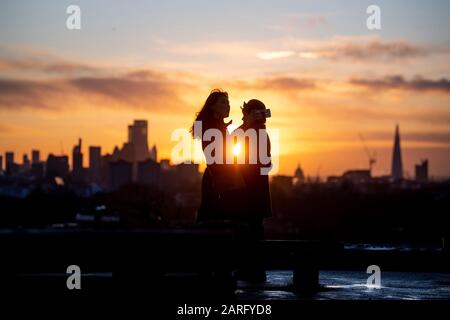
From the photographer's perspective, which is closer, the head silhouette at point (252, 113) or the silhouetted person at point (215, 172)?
the silhouetted person at point (215, 172)

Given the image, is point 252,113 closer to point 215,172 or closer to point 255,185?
point 255,185

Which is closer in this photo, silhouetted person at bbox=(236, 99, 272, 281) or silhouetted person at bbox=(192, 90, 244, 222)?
silhouetted person at bbox=(192, 90, 244, 222)

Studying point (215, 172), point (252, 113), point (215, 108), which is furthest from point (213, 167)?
point (252, 113)

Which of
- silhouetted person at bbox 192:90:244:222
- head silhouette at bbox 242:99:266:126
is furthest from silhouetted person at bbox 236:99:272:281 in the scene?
silhouetted person at bbox 192:90:244:222

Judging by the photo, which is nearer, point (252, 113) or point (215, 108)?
point (215, 108)

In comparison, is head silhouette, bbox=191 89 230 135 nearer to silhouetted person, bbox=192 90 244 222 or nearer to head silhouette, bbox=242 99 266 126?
silhouetted person, bbox=192 90 244 222

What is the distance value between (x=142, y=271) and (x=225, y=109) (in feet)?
13.1

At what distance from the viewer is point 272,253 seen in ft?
43.1

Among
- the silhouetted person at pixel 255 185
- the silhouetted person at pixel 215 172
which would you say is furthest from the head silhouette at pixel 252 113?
the silhouetted person at pixel 215 172

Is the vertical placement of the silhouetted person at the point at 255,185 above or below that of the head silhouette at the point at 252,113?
below

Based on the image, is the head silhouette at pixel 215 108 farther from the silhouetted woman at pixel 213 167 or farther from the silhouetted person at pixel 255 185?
the silhouetted person at pixel 255 185

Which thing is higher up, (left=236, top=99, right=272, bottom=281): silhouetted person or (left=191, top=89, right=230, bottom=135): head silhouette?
(left=191, top=89, right=230, bottom=135): head silhouette

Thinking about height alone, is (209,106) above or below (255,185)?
above
